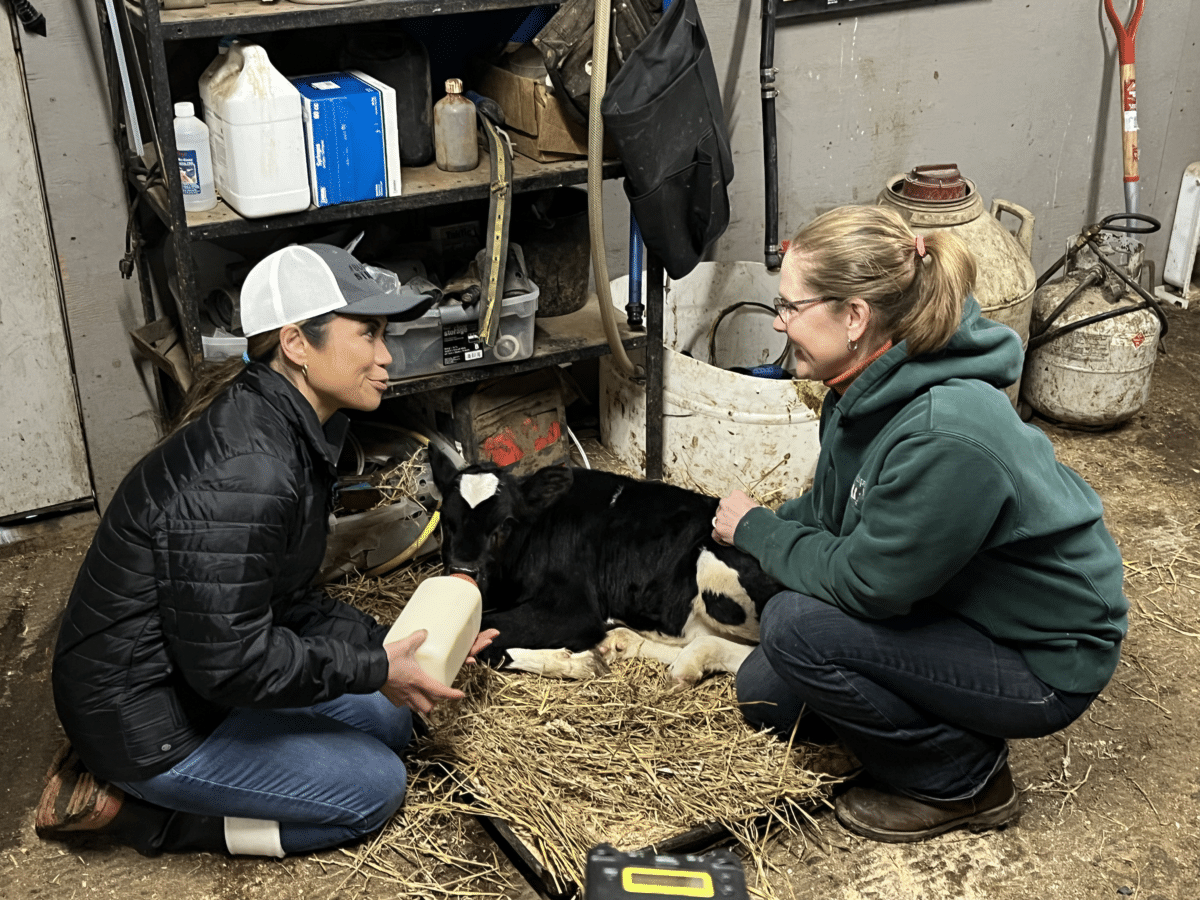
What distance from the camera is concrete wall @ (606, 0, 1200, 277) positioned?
445 cm

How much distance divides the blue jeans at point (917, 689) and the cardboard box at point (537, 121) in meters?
1.59

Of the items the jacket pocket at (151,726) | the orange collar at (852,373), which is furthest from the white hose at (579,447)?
the jacket pocket at (151,726)

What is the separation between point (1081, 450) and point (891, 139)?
141cm

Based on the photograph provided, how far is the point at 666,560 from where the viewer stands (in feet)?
10.9

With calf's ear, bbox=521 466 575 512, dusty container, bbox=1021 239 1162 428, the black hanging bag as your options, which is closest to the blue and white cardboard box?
the black hanging bag

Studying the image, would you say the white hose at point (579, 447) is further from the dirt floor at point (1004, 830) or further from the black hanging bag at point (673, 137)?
the dirt floor at point (1004, 830)

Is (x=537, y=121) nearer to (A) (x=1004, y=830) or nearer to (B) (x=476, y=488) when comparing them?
(B) (x=476, y=488)

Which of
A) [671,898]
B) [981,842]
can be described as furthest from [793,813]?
[671,898]

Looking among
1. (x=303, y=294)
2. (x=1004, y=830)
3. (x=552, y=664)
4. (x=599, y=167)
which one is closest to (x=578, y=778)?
(x=552, y=664)

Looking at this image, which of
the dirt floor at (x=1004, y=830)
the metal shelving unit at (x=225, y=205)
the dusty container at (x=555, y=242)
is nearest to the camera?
the dirt floor at (x=1004, y=830)

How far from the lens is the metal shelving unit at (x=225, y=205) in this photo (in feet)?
9.82

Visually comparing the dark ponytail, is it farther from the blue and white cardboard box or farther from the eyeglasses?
the eyeglasses

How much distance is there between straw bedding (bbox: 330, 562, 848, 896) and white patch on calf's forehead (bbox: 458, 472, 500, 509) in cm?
45

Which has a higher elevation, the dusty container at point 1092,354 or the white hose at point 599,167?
the white hose at point 599,167
